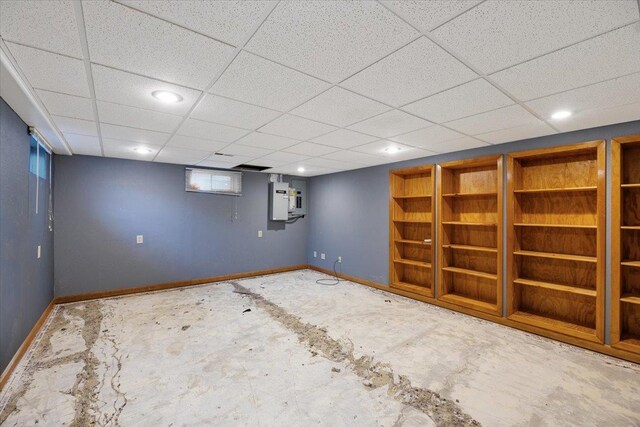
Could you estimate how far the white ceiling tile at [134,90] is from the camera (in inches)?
71.9

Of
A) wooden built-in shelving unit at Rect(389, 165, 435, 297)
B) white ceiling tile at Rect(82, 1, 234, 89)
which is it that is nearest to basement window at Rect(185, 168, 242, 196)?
wooden built-in shelving unit at Rect(389, 165, 435, 297)

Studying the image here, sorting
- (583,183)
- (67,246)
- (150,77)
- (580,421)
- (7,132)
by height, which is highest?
(150,77)

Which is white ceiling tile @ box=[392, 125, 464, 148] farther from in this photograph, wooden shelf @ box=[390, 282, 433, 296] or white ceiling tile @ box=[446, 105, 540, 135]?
wooden shelf @ box=[390, 282, 433, 296]

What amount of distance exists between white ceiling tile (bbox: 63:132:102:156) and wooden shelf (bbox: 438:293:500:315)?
16.2 feet

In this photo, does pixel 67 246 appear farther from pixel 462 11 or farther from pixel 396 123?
pixel 462 11

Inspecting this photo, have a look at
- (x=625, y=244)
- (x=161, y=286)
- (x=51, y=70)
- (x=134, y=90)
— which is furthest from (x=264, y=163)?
(x=625, y=244)

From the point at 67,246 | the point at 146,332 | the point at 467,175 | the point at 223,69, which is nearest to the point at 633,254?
the point at 467,175

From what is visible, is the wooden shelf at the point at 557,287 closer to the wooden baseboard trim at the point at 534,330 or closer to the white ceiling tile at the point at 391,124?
the wooden baseboard trim at the point at 534,330

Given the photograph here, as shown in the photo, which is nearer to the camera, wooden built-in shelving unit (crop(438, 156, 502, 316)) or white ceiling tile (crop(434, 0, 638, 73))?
white ceiling tile (crop(434, 0, 638, 73))

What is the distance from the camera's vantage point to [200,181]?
5320mm

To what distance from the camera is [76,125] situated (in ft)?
9.34

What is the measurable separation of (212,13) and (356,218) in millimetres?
4557

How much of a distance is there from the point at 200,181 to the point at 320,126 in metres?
3.31

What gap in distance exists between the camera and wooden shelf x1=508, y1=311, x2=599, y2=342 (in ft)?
9.50
